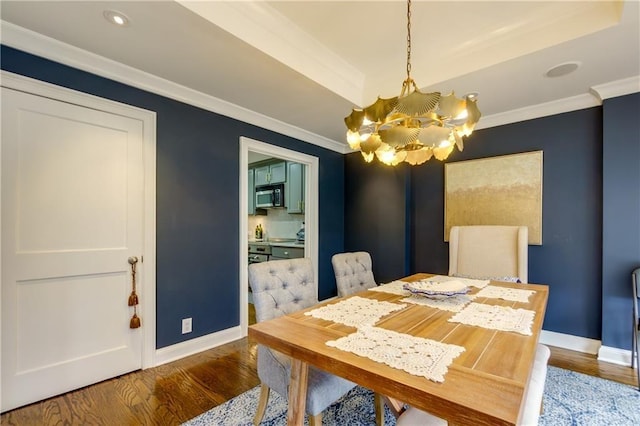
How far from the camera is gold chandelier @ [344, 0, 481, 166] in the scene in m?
1.39

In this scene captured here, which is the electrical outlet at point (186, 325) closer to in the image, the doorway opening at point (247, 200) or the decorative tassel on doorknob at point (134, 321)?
the decorative tassel on doorknob at point (134, 321)

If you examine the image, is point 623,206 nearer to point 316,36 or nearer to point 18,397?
point 316,36

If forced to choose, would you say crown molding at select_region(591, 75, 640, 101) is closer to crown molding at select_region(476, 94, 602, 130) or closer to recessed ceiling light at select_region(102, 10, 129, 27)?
Answer: crown molding at select_region(476, 94, 602, 130)

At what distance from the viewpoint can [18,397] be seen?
184cm

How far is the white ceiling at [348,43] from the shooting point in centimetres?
175

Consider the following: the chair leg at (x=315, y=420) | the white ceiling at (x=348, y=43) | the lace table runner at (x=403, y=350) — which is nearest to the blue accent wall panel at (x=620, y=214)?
the white ceiling at (x=348, y=43)

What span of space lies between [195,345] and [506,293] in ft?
8.27

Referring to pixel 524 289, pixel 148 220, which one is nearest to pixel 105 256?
pixel 148 220

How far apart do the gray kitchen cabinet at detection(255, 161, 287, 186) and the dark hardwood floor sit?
300 centimetres

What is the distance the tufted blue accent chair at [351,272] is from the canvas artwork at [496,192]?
5.28 feet

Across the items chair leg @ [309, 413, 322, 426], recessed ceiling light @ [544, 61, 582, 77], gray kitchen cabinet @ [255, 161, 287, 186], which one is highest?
recessed ceiling light @ [544, 61, 582, 77]

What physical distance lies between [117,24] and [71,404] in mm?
2387

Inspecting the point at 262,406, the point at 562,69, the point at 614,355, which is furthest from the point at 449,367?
the point at 614,355

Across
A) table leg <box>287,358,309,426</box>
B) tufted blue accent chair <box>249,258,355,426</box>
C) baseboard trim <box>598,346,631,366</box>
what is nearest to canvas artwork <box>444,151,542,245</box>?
baseboard trim <box>598,346,631,366</box>
